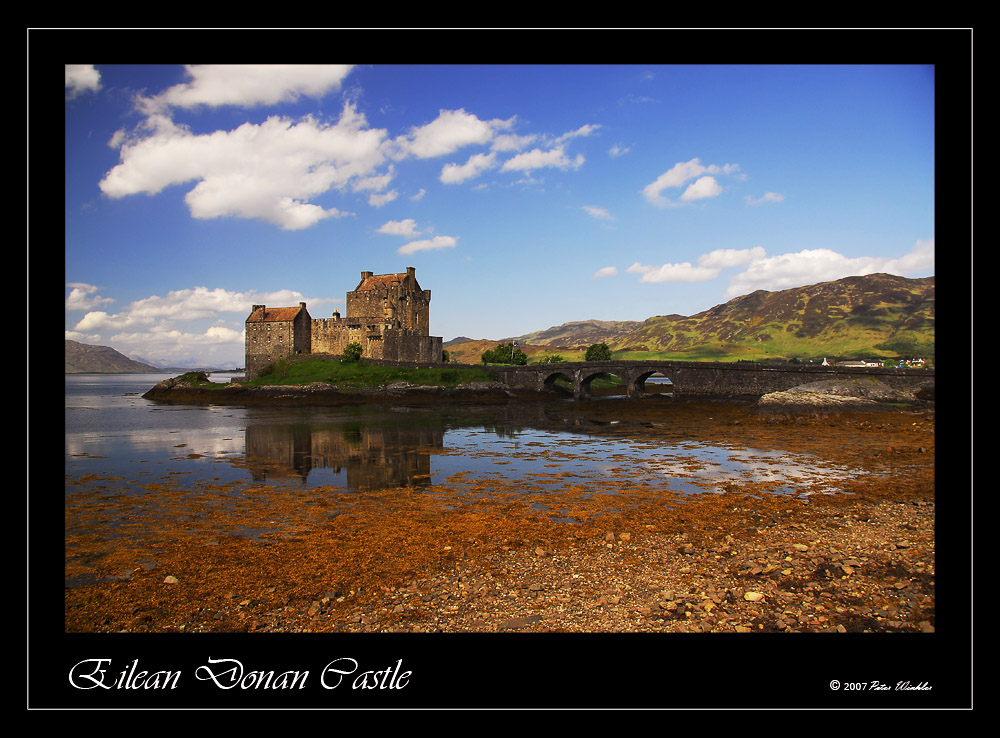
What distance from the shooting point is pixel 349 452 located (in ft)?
76.2

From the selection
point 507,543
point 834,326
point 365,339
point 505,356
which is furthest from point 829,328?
point 507,543

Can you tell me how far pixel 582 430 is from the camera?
105 feet

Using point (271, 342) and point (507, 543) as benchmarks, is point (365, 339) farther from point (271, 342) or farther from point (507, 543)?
point (507, 543)

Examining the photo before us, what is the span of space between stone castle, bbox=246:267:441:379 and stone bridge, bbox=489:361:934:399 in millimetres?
15255

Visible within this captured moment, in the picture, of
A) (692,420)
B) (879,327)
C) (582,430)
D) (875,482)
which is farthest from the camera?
(879,327)

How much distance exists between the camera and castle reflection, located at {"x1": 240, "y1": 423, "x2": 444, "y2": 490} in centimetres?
1772

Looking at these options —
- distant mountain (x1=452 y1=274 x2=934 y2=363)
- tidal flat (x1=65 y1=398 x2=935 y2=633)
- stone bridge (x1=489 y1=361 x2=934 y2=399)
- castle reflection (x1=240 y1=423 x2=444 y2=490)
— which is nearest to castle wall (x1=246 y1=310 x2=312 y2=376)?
stone bridge (x1=489 y1=361 x2=934 y2=399)

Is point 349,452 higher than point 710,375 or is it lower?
lower

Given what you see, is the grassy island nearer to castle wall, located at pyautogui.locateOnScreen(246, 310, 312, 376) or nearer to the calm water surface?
castle wall, located at pyautogui.locateOnScreen(246, 310, 312, 376)

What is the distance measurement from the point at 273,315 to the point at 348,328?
447 inches

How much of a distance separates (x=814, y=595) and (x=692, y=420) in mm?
30963
